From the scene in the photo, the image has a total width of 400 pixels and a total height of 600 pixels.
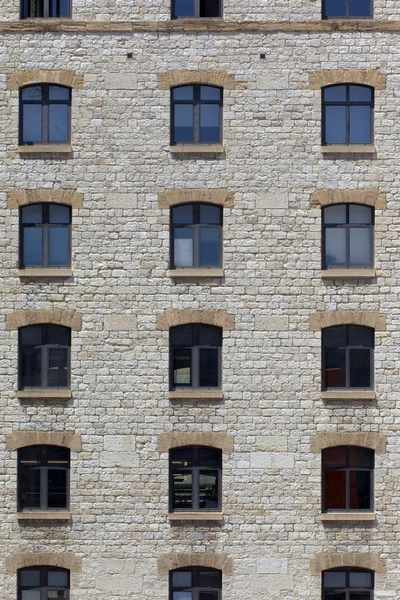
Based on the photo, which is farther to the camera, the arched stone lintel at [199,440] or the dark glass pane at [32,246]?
the dark glass pane at [32,246]

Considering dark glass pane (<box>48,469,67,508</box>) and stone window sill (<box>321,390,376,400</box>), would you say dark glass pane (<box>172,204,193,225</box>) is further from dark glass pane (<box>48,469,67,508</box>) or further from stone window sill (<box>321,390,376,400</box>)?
dark glass pane (<box>48,469,67,508</box>)

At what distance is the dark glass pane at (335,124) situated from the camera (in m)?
29.4

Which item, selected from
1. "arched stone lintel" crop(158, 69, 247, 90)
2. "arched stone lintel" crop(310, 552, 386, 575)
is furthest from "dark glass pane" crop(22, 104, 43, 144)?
"arched stone lintel" crop(310, 552, 386, 575)

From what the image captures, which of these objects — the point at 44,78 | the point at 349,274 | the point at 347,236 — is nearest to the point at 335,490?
the point at 349,274

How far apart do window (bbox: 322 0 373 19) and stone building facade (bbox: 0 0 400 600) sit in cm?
41

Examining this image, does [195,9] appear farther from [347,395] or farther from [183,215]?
[347,395]

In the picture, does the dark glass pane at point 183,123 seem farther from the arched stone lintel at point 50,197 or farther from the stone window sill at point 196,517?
the stone window sill at point 196,517

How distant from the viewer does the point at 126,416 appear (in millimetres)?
28703

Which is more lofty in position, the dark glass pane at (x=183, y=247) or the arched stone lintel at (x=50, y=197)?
the arched stone lintel at (x=50, y=197)

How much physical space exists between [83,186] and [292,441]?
346 inches

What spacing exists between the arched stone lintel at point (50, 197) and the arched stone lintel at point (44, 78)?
2.85 m

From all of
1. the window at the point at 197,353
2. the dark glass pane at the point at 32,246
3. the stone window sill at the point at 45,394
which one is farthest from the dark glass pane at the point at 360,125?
the stone window sill at the point at 45,394

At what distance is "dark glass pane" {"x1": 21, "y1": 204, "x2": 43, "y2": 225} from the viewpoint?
29.4 meters

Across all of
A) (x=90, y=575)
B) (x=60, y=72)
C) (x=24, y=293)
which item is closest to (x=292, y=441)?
(x=90, y=575)
